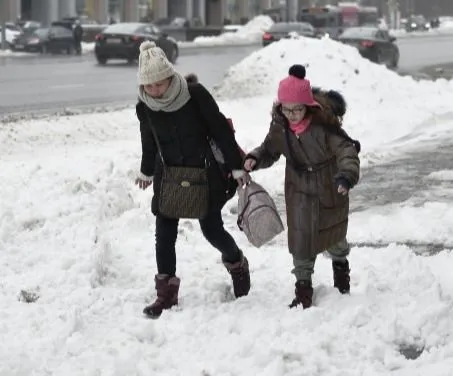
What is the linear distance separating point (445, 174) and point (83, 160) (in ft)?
12.1

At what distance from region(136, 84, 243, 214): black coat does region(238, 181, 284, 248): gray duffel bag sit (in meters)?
0.13

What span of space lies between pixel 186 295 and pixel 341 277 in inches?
35.6

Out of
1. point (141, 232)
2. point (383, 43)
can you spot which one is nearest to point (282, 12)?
point (383, 43)

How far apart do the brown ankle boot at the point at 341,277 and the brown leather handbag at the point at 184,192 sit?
Result: 82cm

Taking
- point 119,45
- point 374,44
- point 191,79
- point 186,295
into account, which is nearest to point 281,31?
point 374,44

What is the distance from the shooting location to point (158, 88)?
5254 millimetres

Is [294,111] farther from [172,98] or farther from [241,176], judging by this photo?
[172,98]

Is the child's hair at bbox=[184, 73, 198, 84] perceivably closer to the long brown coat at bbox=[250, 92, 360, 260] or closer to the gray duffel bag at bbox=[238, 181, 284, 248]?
the long brown coat at bbox=[250, 92, 360, 260]

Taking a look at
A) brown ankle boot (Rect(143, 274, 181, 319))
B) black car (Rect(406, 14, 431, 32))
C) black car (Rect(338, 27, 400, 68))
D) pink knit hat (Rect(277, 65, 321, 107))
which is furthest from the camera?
black car (Rect(406, 14, 431, 32))

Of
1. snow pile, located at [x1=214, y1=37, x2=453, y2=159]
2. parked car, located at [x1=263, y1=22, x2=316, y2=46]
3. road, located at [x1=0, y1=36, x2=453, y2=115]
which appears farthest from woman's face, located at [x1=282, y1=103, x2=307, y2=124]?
parked car, located at [x1=263, y1=22, x2=316, y2=46]

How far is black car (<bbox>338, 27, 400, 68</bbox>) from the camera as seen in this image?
30.9 meters

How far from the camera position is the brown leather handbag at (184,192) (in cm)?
537

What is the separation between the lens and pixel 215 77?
2492 cm

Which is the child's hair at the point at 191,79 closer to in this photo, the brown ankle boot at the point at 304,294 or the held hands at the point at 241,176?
the held hands at the point at 241,176
